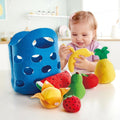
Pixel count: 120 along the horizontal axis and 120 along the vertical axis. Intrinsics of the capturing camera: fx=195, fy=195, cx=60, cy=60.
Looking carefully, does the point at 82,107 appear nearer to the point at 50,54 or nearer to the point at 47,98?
the point at 47,98

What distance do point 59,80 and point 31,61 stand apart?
4.4 inches

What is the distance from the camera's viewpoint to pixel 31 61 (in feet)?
2.08

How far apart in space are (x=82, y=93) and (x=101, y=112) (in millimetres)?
123

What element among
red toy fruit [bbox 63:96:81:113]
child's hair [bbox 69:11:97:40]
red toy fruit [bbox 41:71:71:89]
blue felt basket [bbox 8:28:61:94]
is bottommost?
red toy fruit [bbox 63:96:81:113]

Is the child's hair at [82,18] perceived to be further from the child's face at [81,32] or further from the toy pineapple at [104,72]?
the toy pineapple at [104,72]

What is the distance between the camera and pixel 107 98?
0.63 meters

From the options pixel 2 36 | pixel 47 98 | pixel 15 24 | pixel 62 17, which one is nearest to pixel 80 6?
pixel 62 17

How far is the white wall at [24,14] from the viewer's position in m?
3.36

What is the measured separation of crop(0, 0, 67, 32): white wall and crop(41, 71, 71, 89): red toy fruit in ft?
9.48

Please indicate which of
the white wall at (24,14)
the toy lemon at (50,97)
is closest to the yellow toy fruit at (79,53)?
the toy lemon at (50,97)

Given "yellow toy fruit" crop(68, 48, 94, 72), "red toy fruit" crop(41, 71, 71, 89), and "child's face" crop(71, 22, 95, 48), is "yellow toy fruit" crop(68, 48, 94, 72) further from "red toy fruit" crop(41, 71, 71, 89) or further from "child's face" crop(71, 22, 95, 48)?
"child's face" crop(71, 22, 95, 48)

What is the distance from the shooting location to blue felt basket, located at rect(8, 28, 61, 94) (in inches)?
24.4

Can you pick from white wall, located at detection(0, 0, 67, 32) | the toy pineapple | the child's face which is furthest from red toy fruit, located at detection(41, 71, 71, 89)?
white wall, located at detection(0, 0, 67, 32)

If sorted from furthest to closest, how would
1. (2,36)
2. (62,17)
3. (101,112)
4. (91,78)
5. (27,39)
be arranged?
1. (62,17)
2. (2,36)
3. (91,78)
4. (27,39)
5. (101,112)
